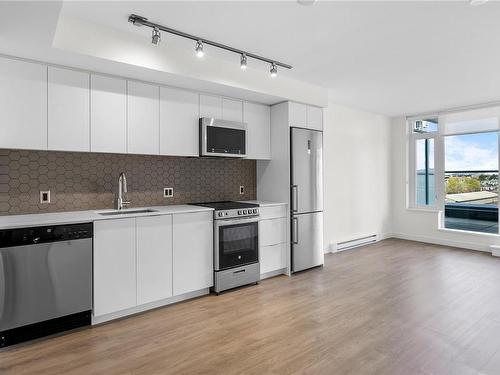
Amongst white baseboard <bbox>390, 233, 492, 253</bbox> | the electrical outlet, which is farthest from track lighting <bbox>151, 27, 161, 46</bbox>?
white baseboard <bbox>390, 233, 492, 253</bbox>

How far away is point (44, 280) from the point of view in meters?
2.55

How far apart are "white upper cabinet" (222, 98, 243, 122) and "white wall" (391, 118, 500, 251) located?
4368mm

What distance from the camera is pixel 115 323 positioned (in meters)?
2.88

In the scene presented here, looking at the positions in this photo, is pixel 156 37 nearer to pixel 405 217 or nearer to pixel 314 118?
pixel 314 118

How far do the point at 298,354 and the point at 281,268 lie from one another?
6.39ft

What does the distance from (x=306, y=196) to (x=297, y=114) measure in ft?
3.80

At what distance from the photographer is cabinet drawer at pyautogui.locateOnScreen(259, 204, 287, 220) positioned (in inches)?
158

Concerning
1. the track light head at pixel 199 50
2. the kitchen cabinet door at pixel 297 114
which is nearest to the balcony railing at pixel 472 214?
the kitchen cabinet door at pixel 297 114

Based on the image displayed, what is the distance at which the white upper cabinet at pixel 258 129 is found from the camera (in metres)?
4.20

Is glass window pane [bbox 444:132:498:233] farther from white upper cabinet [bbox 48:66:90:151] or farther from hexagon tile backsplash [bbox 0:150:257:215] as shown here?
white upper cabinet [bbox 48:66:90:151]

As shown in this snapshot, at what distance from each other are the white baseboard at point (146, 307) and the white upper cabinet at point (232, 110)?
7.05 ft

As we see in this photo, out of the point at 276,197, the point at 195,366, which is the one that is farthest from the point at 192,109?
the point at 195,366

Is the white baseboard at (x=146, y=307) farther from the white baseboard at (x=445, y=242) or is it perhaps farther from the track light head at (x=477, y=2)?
the white baseboard at (x=445, y=242)

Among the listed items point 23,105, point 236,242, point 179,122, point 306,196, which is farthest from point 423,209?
point 23,105
